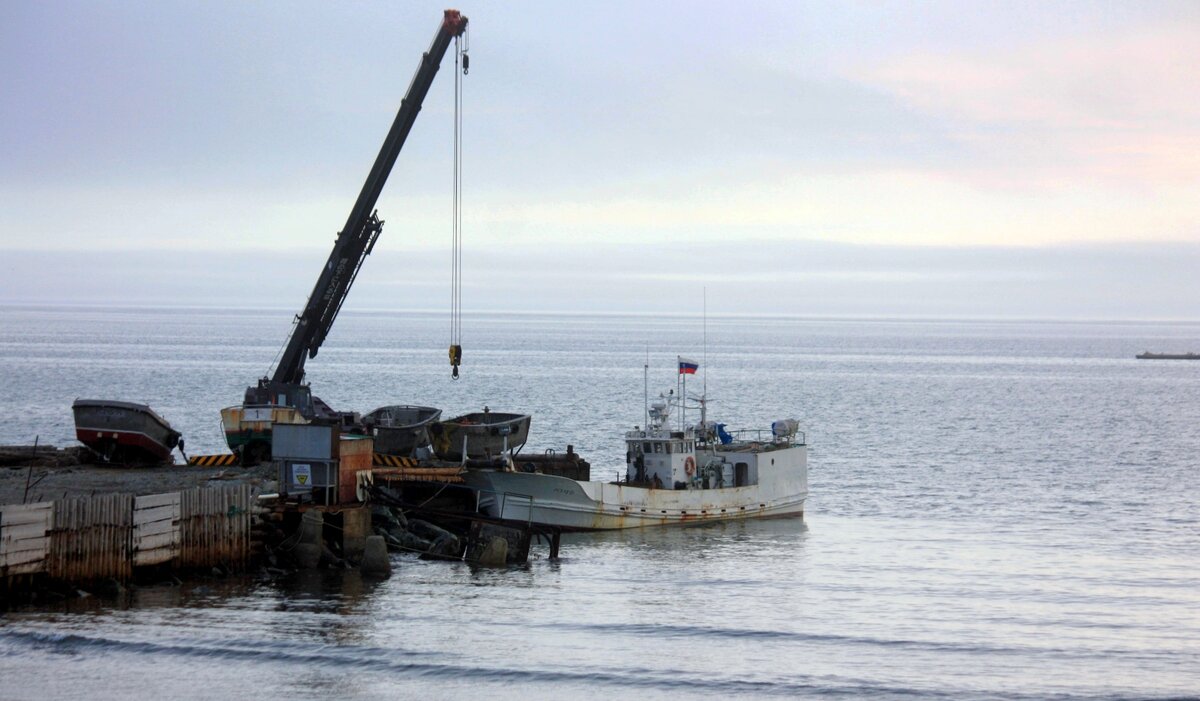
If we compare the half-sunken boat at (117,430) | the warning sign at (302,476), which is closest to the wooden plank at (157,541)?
the warning sign at (302,476)

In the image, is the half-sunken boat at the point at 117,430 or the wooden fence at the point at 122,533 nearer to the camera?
the wooden fence at the point at 122,533

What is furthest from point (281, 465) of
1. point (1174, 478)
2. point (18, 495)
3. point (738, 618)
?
point (1174, 478)

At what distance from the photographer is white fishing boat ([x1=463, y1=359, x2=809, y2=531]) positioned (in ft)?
124

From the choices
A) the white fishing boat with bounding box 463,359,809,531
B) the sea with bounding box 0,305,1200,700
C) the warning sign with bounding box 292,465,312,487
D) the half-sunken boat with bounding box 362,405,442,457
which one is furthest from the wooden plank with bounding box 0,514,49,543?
the half-sunken boat with bounding box 362,405,442,457

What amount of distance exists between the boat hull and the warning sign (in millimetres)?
5742

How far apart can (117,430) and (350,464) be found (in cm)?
1140

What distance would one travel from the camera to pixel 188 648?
23812mm

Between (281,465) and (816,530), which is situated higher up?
(281,465)

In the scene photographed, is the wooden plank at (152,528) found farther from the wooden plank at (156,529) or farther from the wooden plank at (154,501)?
the wooden plank at (154,501)

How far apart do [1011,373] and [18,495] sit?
6133 inches

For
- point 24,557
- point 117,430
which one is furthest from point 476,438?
point 24,557

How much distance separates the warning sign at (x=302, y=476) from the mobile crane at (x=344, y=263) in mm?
9039

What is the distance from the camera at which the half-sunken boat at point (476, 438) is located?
4075 cm

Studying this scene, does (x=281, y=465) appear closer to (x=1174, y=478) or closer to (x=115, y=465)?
(x=115, y=465)
